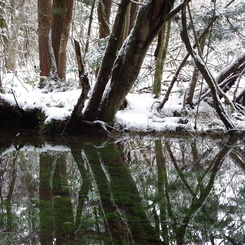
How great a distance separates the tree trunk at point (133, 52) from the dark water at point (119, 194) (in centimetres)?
105

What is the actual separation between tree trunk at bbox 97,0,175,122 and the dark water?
105 centimetres

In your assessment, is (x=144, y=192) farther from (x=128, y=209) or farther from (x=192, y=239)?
(x=192, y=239)

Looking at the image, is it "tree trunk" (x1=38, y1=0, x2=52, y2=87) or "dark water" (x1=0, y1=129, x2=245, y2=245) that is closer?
"dark water" (x1=0, y1=129, x2=245, y2=245)

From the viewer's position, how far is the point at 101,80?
5.77 meters

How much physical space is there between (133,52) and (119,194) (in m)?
3.16

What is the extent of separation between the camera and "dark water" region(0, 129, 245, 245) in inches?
84.0

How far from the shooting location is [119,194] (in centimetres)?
296

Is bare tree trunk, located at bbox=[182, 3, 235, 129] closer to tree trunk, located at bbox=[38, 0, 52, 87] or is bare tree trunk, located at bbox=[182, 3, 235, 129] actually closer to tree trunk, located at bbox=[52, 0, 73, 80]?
tree trunk, located at bbox=[52, 0, 73, 80]

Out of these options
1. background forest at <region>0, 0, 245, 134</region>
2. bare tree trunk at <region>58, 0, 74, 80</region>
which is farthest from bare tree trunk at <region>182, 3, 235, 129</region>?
bare tree trunk at <region>58, 0, 74, 80</region>

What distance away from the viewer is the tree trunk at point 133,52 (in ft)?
16.6

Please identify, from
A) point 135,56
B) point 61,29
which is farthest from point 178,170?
point 61,29

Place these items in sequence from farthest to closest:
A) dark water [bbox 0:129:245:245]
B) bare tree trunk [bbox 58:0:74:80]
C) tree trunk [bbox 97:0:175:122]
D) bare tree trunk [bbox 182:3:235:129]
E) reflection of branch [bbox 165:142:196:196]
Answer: bare tree trunk [bbox 58:0:74:80] < bare tree trunk [bbox 182:3:235:129] < tree trunk [bbox 97:0:175:122] < reflection of branch [bbox 165:142:196:196] < dark water [bbox 0:129:245:245]

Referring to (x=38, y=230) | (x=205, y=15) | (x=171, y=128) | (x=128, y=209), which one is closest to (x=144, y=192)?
(x=128, y=209)

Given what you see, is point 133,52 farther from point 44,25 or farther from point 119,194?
point 44,25
